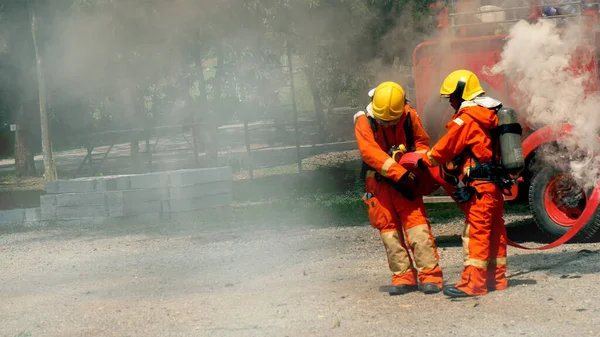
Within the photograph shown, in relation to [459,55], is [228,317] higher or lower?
lower

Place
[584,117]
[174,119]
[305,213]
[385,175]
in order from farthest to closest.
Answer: [174,119]
[305,213]
[584,117]
[385,175]

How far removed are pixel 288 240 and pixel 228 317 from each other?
329cm

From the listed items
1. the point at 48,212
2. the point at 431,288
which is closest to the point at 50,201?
the point at 48,212

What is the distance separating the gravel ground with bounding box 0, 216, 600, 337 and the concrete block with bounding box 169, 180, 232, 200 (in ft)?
3.88

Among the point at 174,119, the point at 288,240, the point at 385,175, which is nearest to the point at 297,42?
the point at 288,240

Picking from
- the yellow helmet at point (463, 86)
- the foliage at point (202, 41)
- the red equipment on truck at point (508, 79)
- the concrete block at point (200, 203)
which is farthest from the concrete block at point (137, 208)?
the yellow helmet at point (463, 86)

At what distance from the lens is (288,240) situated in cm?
923

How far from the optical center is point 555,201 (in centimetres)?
809

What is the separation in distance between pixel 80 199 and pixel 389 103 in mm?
6311

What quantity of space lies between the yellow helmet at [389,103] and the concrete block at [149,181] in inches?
212

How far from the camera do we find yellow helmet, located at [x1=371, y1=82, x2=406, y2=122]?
248 inches

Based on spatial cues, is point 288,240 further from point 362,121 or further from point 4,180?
point 4,180

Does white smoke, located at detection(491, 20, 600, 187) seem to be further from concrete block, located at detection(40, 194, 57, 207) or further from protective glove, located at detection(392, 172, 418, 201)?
concrete block, located at detection(40, 194, 57, 207)

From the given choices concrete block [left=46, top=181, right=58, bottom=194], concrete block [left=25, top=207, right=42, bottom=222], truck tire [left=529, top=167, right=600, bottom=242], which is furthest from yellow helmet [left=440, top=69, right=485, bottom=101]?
concrete block [left=25, top=207, right=42, bottom=222]
